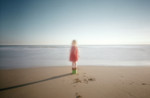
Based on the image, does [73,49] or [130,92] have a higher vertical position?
[73,49]

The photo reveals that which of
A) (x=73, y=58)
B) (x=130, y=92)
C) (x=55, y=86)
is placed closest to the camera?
(x=130, y=92)

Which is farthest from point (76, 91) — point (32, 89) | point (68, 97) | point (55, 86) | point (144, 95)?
point (144, 95)

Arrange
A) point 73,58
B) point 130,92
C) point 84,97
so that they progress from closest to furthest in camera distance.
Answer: point 84,97, point 130,92, point 73,58

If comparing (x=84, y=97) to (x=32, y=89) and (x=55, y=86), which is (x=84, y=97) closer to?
(x=55, y=86)

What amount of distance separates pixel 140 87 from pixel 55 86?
383cm

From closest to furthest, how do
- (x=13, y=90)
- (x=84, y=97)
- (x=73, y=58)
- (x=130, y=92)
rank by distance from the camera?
(x=84, y=97)
(x=130, y=92)
(x=13, y=90)
(x=73, y=58)

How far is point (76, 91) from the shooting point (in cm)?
320

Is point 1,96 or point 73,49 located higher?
point 73,49

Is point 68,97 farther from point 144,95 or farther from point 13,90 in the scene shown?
point 144,95

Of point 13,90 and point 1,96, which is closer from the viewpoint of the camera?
point 1,96

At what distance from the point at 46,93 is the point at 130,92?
3.36 m

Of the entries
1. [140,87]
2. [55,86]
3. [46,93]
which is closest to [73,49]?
[55,86]

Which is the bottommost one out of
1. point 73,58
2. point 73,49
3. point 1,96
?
point 1,96

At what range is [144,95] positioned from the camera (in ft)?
9.56
